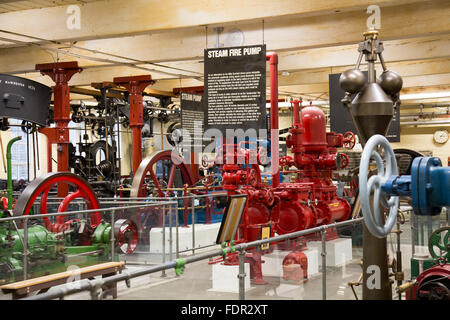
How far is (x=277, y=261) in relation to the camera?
5430 millimetres

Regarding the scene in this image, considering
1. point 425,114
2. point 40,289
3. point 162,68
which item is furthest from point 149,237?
point 425,114

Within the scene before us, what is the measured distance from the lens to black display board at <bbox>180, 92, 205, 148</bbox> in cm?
1188

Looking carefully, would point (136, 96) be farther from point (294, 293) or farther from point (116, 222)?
point (294, 293)

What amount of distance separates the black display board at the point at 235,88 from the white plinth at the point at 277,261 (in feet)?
7.77

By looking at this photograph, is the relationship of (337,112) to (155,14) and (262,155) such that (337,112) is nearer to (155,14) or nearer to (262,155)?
(262,155)

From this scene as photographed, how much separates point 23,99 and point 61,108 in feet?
3.42

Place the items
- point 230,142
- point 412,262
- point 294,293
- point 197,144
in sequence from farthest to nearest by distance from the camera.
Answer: point 197,144
point 230,142
point 412,262
point 294,293

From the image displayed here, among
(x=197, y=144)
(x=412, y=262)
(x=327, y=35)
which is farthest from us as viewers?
(x=197, y=144)

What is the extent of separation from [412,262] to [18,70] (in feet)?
25.7

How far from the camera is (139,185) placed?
10.7 metres

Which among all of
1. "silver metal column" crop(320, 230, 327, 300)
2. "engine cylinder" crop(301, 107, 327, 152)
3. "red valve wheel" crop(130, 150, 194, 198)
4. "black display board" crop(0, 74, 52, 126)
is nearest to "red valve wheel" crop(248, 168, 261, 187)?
"engine cylinder" crop(301, 107, 327, 152)

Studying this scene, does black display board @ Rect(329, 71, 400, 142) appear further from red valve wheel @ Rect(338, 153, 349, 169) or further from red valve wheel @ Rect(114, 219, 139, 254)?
red valve wheel @ Rect(114, 219, 139, 254)

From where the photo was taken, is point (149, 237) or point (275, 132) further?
point (149, 237)

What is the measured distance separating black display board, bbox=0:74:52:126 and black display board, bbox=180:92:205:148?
3126 millimetres
